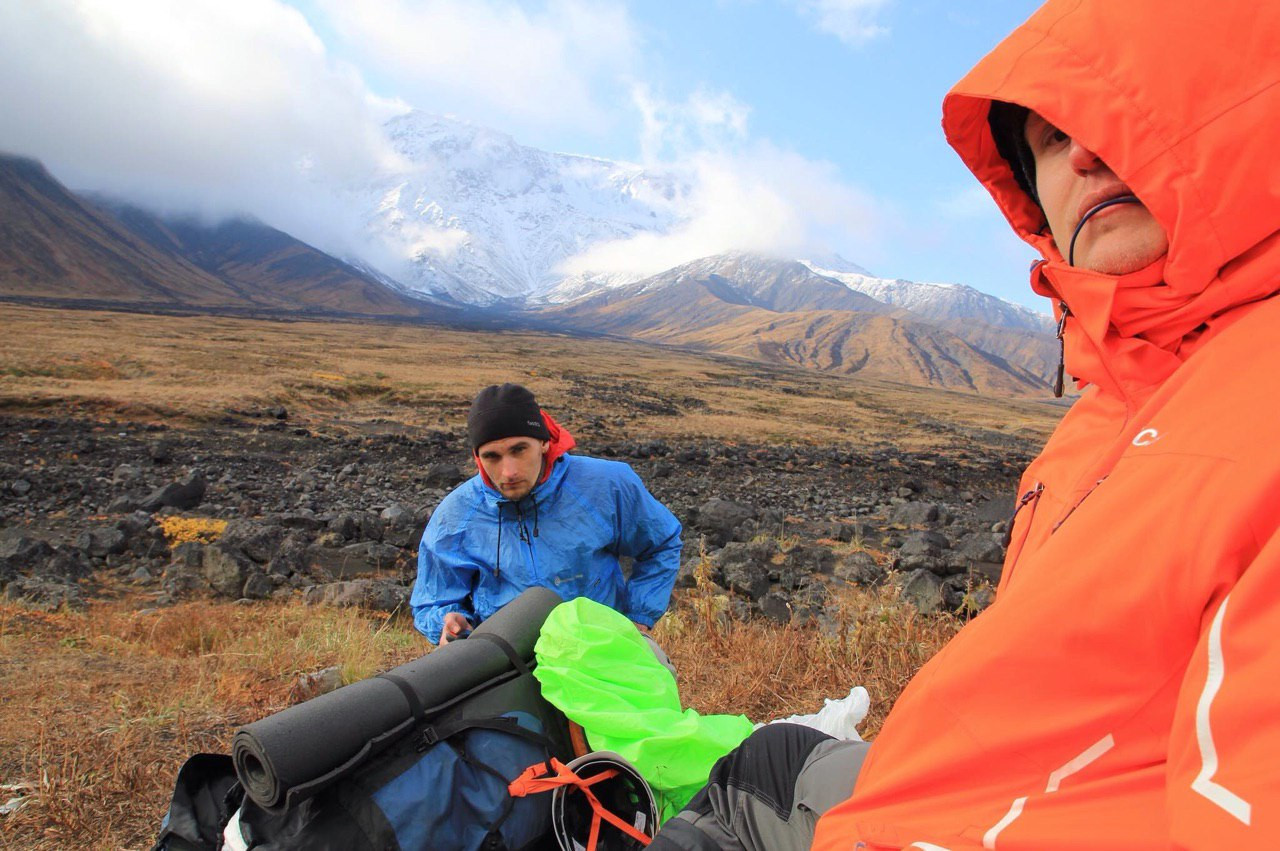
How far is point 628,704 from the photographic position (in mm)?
2396

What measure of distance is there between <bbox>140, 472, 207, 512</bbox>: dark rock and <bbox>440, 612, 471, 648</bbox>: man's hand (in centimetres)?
945

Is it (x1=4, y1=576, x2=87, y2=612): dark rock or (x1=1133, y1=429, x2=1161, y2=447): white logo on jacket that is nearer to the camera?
(x1=1133, y1=429, x2=1161, y2=447): white logo on jacket

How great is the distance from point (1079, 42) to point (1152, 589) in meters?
0.93

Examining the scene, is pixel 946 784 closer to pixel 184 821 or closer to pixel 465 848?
pixel 465 848

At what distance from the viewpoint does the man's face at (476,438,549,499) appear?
10.5 ft

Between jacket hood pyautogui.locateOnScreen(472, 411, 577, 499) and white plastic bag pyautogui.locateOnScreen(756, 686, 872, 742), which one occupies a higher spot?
jacket hood pyautogui.locateOnScreen(472, 411, 577, 499)

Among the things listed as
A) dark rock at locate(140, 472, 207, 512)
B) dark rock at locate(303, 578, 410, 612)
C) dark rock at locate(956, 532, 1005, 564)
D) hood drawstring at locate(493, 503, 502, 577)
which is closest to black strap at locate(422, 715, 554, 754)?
hood drawstring at locate(493, 503, 502, 577)

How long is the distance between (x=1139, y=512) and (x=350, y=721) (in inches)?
77.5

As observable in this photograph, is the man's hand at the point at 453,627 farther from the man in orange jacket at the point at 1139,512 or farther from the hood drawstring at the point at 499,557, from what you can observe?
the man in orange jacket at the point at 1139,512

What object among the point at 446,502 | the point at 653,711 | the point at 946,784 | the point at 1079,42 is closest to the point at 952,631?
the point at 653,711

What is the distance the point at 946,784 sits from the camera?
3.60 feet

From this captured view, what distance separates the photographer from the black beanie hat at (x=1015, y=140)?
155cm

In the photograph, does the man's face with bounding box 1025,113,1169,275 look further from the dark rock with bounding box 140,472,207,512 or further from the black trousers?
the dark rock with bounding box 140,472,207,512

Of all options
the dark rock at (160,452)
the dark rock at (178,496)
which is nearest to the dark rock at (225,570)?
the dark rock at (178,496)
